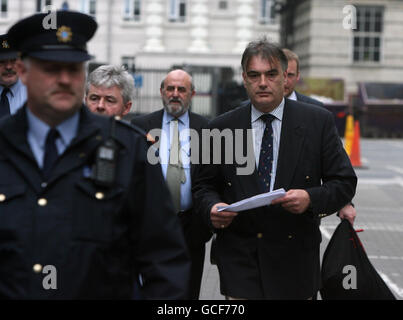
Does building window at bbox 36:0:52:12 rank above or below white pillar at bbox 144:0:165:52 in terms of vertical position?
above

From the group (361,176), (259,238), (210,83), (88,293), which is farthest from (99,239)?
(210,83)

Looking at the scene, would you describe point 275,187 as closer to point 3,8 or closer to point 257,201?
point 257,201

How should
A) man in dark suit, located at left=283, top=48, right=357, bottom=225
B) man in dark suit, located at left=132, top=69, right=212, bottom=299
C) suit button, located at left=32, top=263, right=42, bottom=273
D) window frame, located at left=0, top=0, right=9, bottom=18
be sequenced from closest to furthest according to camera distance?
1. suit button, located at left=32, top=263, right=42, bottom=273
2. man in dark suit, located at left=132, top=69, right=212, bottom=299
3. man in dark suit, located at left=283, top=48, right=357, bottom=225
4. window frame, located at left=0, top=0, right=9, bottom=18

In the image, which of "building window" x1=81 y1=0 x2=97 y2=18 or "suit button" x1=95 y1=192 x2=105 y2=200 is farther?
"building window" x1=81 y1=0 x2=97 y2=18

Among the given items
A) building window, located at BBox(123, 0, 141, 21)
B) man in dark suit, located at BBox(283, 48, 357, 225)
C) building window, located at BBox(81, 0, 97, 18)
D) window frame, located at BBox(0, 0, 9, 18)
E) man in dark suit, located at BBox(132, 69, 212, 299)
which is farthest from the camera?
window frame, located at BBox(0, 0, 9, 18)

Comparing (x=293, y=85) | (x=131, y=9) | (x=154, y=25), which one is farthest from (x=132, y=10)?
(x=293, y=85)

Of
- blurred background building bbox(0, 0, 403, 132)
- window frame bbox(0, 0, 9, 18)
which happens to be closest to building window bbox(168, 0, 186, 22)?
blurred background building bbox(0, 0, 403, 132)

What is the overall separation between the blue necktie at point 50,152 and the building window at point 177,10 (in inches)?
1194

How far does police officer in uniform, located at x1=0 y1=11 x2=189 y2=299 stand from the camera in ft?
8.43

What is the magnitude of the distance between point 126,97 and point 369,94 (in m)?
26.7

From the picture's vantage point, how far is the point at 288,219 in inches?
155

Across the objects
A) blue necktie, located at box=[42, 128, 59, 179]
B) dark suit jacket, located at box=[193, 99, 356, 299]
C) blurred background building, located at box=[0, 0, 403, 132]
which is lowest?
dark suit jacket, located at box=[193, 99, 356, 299]

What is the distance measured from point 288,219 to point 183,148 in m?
1.49

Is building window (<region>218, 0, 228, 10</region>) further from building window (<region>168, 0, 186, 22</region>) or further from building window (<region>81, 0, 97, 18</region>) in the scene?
building window (<region>81, 0, 97, 18</region>)
